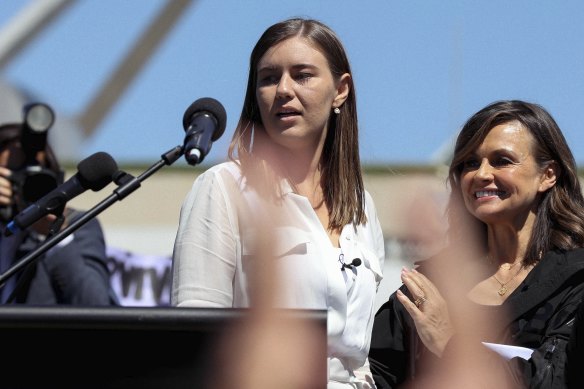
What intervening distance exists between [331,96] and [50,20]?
18561 millimetres

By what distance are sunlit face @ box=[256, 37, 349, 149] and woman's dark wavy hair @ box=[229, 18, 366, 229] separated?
0.04m

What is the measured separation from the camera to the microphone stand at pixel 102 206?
281 centimetres

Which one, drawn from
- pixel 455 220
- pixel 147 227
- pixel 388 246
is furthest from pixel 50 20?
pixel 455 220

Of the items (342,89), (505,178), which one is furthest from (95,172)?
Result: (505,178)

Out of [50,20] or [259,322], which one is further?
[50,20]

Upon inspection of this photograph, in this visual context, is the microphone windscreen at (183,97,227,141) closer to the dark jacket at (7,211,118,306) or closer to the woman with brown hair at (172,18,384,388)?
the woman with brown hair at (172,18,384,388)

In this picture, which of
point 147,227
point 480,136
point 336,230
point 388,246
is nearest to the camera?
point 336,230

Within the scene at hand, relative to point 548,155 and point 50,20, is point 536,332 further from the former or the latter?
point 50,20

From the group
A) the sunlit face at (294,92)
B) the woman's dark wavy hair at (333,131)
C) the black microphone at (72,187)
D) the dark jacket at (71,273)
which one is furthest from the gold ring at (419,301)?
the dark jacket at (71,273)

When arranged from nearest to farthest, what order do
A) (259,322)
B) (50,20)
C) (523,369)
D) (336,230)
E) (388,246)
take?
(259,322) < (523,369) < (336,230) < (388,246) < (50,20)

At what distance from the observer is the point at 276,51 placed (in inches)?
119

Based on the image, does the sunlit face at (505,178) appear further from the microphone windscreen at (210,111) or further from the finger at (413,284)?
the microphone windscreen at (210,111)

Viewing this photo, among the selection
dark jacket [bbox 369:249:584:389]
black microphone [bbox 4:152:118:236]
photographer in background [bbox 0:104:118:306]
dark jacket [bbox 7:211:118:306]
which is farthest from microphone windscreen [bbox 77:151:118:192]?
dark jacket [bbox 7:211:118:306]

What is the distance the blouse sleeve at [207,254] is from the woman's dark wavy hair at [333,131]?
0.26 meters
